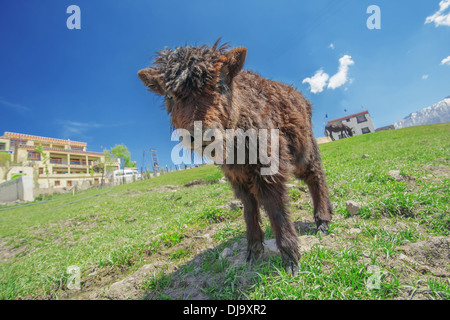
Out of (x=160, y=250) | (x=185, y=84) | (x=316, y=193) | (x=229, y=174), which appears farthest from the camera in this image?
(x=160, y=250)

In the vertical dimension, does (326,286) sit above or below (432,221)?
below

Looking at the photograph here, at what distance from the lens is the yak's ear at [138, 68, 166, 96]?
8.07 ft

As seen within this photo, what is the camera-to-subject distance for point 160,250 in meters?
3.91

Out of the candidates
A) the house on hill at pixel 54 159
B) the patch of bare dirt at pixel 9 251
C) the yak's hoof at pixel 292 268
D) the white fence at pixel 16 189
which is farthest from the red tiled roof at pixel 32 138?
the yak's hoof at pixel 292 268

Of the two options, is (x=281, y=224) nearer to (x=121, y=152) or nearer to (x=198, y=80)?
(x=198, y=80)

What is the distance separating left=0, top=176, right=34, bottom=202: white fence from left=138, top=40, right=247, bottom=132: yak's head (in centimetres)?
3339

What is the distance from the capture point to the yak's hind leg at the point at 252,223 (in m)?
2.85

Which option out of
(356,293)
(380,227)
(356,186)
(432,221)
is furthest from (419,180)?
(356,293)

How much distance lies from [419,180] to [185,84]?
596 centimetres

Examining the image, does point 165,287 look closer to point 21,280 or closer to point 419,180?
point 21,280

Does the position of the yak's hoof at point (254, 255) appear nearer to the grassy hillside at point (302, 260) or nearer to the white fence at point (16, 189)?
the grassy hillside at point (302, 260)

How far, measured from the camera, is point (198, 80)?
211 centimetres

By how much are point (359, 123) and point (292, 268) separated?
227 ft

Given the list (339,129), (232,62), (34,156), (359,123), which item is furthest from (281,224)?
(34,156)
